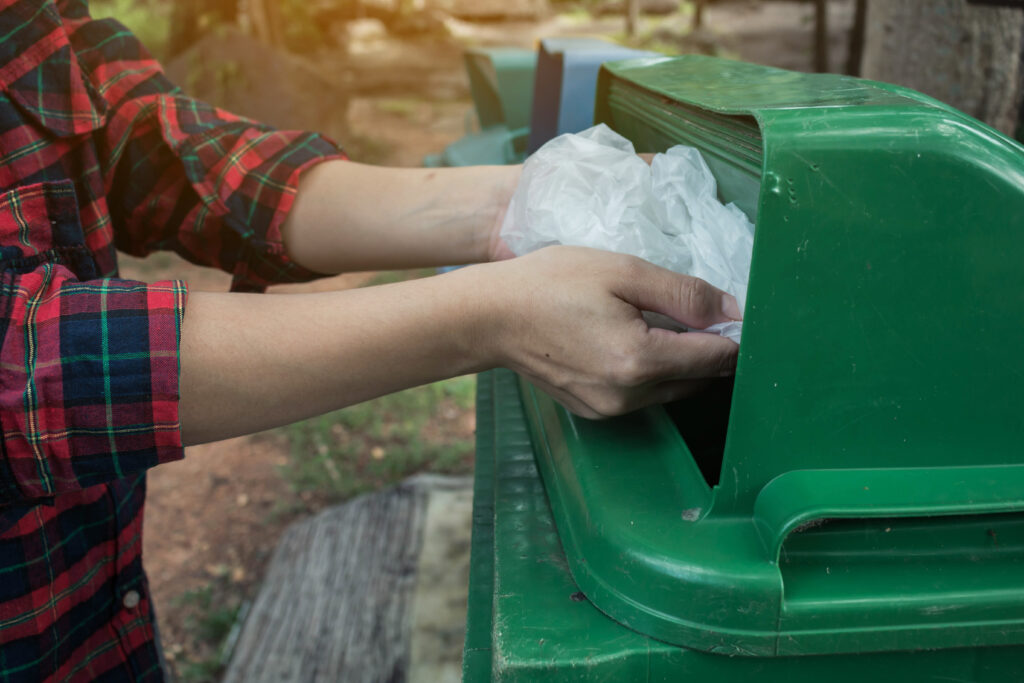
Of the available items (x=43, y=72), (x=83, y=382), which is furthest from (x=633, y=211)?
(x=43, y=72)

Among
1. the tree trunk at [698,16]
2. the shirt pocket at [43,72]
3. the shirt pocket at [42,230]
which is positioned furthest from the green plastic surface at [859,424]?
the tree trunk at [698,16]

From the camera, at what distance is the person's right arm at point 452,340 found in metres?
0.87

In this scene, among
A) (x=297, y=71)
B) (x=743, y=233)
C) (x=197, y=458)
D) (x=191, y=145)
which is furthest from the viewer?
(x=297, y=71)

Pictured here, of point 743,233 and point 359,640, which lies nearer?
point 743,233

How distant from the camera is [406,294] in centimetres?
92

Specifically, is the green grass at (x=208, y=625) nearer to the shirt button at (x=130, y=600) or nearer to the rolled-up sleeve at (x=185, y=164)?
the shirt button at (x=130, y=600)

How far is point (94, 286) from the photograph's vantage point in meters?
0.86

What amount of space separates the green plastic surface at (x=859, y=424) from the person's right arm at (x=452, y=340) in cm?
12

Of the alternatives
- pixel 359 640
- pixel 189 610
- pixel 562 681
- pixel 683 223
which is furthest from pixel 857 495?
pixel 189 610

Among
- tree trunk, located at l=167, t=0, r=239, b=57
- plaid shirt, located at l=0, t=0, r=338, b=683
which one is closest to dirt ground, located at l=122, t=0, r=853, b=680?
tree trunk, located at l=167, t=0, r=239, b=57

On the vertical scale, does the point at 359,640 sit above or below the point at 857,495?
below

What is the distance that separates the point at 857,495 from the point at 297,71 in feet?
21.6

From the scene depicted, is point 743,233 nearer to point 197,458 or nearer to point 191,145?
point 191,145

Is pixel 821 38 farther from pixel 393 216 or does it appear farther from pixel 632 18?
pixel 393 216
